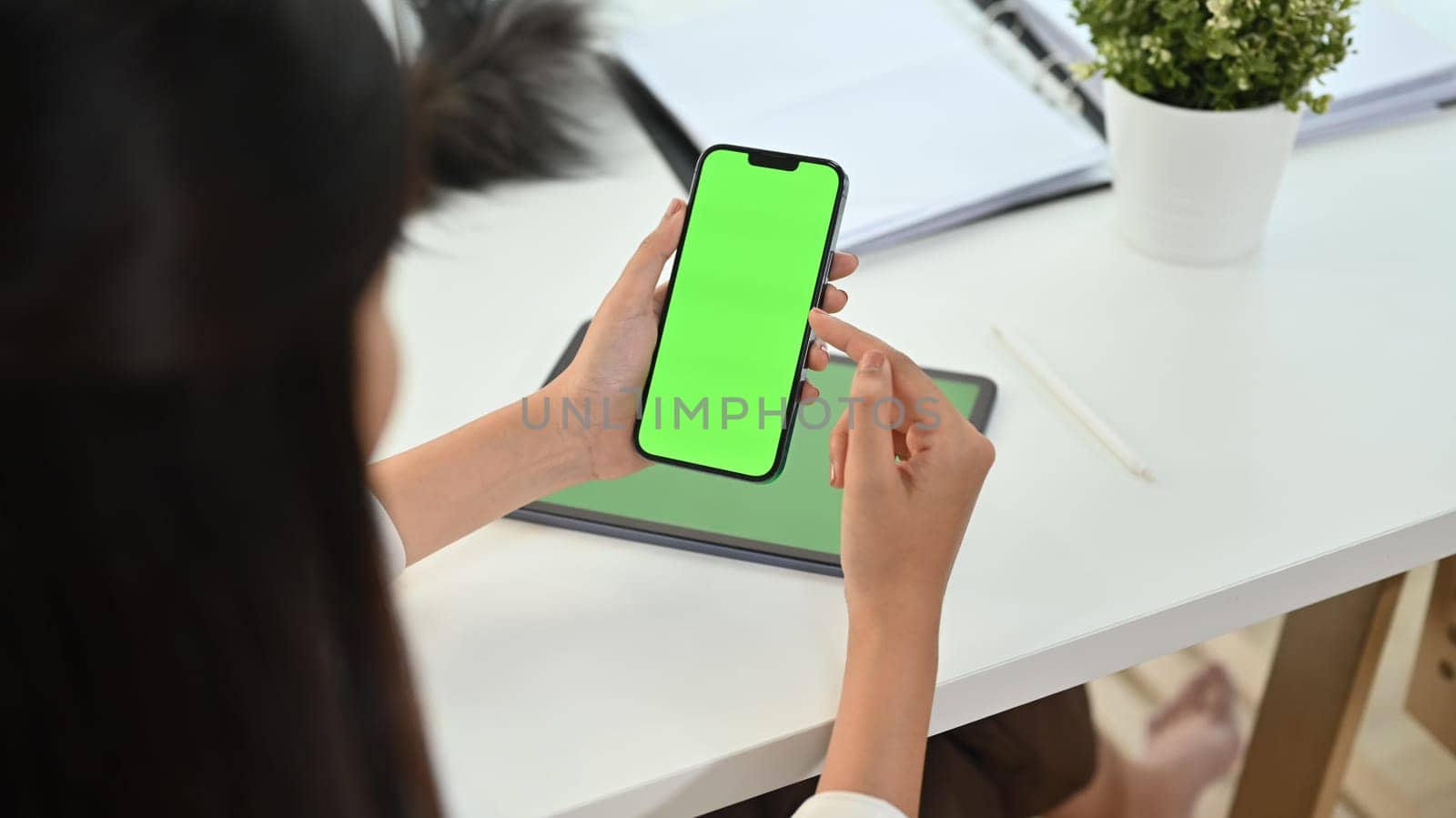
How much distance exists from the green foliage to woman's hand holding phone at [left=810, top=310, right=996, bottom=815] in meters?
0.29

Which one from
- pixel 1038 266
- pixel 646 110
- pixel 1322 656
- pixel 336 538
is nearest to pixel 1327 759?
pixel 1322 656

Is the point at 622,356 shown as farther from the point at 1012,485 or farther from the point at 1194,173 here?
the point at 1194,173

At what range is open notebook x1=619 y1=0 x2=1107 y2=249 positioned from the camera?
92 cm

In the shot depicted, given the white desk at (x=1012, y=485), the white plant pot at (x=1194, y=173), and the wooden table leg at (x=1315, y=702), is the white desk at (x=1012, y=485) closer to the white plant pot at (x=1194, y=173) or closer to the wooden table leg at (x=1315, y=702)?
the white plant pot at (x=1194, y=173)

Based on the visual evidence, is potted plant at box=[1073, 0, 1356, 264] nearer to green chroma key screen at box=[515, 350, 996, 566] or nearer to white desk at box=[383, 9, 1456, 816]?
white desk at box=[383, 9, 1456, 816]

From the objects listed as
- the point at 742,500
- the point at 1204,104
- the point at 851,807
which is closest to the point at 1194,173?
the point at 1204,104

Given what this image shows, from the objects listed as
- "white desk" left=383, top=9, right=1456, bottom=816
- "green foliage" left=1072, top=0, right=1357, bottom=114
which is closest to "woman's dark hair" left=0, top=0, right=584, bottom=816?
"white desk" left=383, top=9, right=1456, bottom=816

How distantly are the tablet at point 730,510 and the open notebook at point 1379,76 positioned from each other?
412 mm

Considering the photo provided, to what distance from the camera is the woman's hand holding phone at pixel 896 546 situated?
0.58 metres

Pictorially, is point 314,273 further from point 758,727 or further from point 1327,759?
point 1327,759

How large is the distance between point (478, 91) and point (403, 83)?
66 cm

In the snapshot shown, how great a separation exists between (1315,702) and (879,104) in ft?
1.72

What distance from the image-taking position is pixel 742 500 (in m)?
0.72

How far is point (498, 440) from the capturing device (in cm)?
71
